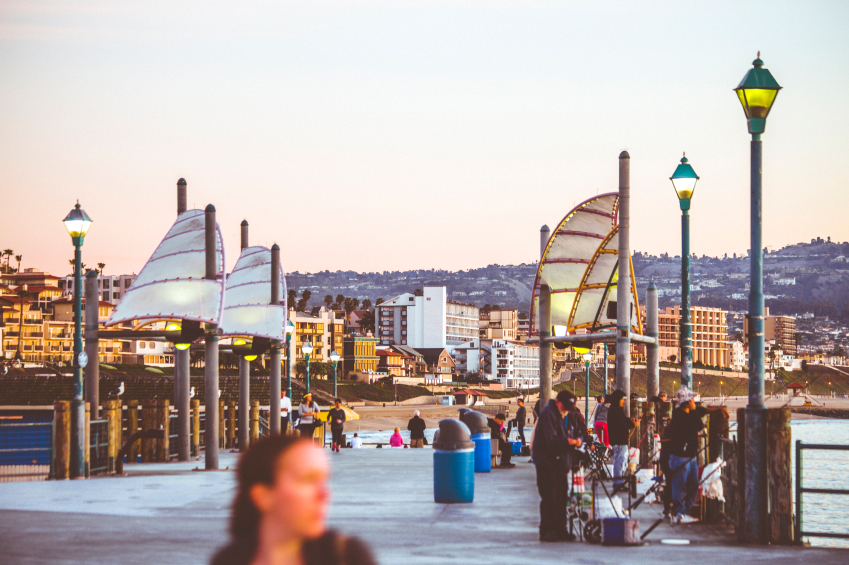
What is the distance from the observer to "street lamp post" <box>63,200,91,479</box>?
19188mm

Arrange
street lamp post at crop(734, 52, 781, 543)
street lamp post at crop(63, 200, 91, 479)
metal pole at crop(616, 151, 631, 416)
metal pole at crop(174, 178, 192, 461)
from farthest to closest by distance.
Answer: metal pole at crop(616, 151, 631, 416)
metal pole at crop(174, 178, 192, 461)
street lamp post at crop(63, 200, 91, 479)
street lamp post at crop(734, 52, 781, 543)

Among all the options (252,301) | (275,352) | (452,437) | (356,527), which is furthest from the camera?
(252,301)

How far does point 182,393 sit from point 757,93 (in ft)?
55.5

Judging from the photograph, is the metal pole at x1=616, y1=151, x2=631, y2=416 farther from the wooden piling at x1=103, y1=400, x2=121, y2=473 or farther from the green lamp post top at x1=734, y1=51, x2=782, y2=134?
the green lamp post top at x1=734, y1=51, x2=782, y2=134

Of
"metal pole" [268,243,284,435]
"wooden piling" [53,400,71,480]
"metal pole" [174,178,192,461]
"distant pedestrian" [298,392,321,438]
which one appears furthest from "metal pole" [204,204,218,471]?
"metal pole" [268,243,284,435]

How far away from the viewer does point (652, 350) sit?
2805 centimetres

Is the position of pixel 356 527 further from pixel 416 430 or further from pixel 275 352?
pixel 416 430

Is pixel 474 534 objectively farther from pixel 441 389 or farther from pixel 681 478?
pixel 441 389

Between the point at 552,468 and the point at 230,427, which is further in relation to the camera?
the point at 230,427

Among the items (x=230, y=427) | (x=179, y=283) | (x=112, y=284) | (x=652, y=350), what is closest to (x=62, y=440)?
(x=179, y=283)

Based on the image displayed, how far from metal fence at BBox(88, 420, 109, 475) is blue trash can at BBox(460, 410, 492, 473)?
7703mm

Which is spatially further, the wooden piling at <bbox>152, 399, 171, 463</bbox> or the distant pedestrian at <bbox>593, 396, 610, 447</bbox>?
the wooden piling at <bbox>152, 399, 171, 463</bbox>

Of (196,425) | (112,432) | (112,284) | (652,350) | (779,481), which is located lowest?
(196,425)

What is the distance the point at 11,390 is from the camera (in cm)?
9688
